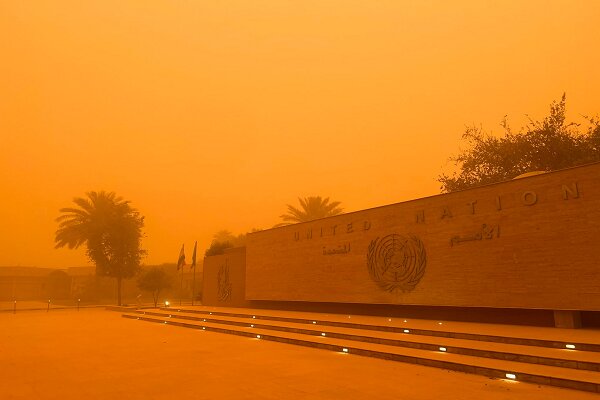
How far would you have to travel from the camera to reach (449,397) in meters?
5.65

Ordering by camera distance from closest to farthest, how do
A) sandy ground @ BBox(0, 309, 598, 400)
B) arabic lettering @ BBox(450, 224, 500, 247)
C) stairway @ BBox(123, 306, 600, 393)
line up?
sandy ground @ BBox(0, 309, 598, 400), stairway @ BBox(123, 306, 600, 393), arabic lettering @ BBox(450, 224, 500, 247)

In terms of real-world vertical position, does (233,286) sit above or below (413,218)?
below

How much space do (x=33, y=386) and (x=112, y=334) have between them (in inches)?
311

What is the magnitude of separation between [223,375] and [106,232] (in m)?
31.6

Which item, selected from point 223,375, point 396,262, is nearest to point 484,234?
point 396,262

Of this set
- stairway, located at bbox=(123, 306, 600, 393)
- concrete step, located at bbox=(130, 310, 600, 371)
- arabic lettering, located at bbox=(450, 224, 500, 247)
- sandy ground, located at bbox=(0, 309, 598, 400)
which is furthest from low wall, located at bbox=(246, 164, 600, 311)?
sandy ground, located at bbox=(0, 309, 598, 400)

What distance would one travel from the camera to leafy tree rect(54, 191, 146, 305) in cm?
3494

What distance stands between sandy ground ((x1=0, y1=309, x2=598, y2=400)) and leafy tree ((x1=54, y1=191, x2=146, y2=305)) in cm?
2421

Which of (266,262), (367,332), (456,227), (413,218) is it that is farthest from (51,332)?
(456,227)

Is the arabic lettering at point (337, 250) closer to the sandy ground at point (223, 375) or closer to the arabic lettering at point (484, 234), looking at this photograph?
Result: the arabic lettering at point (484, 234)

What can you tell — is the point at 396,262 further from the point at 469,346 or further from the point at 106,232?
the point at 106,232

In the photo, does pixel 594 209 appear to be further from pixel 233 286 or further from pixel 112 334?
pixel 233 286

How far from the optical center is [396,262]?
14.9m

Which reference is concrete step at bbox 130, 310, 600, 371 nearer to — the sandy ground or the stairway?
the stairway
